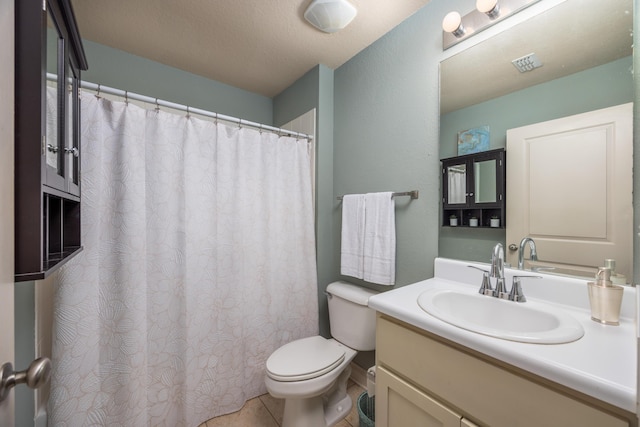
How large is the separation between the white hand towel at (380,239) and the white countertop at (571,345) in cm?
41

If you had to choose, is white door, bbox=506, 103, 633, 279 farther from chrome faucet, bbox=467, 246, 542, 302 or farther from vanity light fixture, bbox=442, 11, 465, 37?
vanity light fixture, bbox=442, 11, 465, 37

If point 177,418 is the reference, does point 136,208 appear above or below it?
above

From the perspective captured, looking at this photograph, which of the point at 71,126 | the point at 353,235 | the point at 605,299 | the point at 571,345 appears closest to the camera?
the point at 571,345

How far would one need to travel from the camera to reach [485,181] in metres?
1.14

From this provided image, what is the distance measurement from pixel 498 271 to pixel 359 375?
1241mm

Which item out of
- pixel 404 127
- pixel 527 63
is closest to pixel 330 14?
pixel 404 127

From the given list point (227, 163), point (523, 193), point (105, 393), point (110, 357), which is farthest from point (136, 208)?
point (523, 193)

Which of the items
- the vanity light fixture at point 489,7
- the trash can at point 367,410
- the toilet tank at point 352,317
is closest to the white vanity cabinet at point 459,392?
the trash can at point 367,410

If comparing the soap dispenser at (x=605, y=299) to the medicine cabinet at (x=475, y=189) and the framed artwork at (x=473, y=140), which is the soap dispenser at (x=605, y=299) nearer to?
the medicine cabinet at (x=475, y=189)

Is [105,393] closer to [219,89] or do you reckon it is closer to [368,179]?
[368,179]

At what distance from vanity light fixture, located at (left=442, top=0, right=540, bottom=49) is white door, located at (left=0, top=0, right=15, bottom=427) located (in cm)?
145

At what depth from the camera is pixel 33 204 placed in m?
0.53

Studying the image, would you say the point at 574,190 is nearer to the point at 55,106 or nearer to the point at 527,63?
the point at 527,63

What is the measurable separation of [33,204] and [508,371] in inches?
45.3
